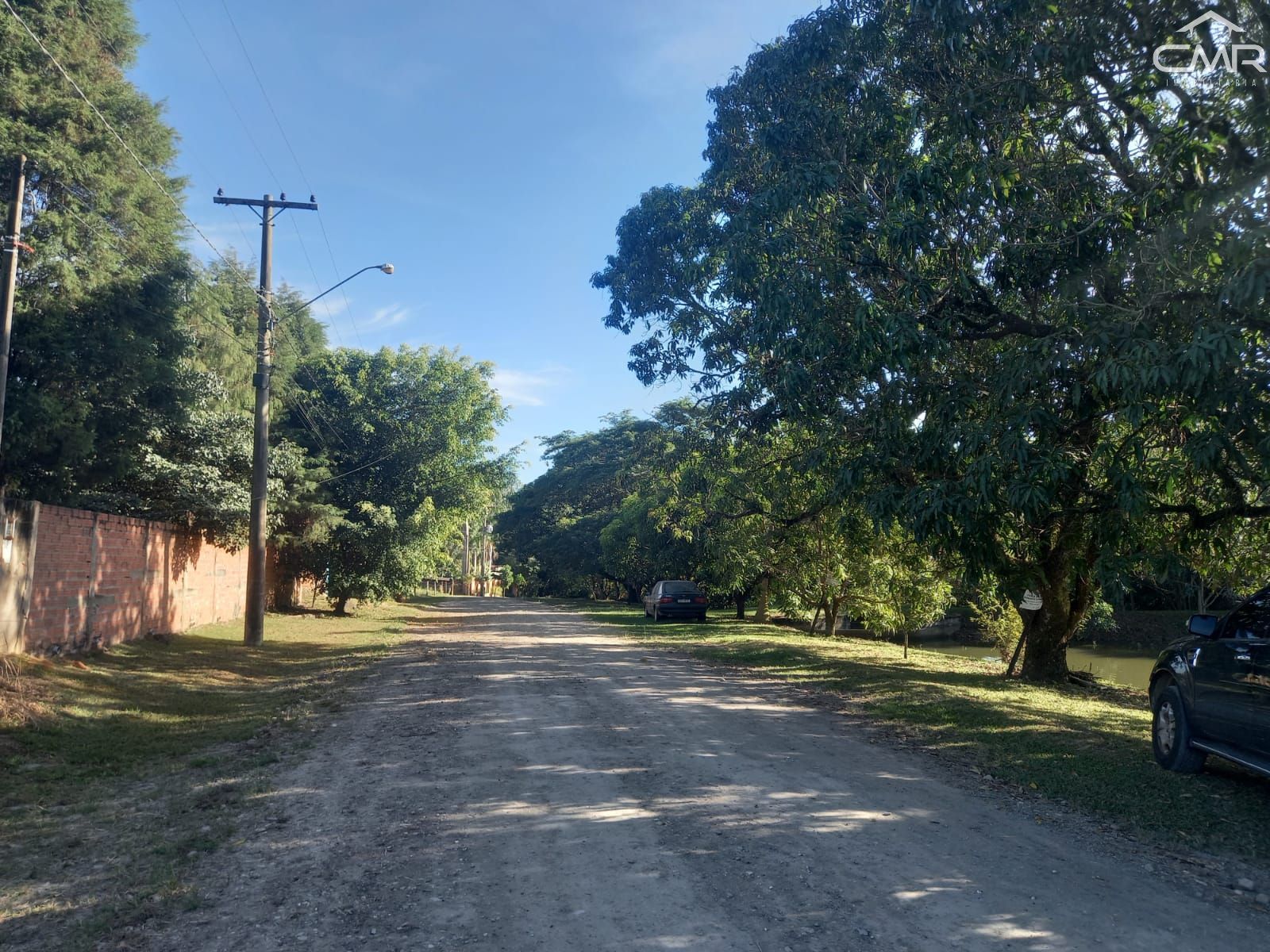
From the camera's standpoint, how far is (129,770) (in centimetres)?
802

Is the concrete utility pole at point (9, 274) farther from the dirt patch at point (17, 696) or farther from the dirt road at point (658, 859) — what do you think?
the dirt road at point (658, 859)

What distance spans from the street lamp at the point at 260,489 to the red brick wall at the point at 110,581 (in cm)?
148

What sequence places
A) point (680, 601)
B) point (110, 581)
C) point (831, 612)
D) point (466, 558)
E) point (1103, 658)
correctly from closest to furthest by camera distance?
point (110, 581), point (831, 612), point (680, 601), point (1103, 658), point (466, 558)

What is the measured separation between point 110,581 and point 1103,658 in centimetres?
3157

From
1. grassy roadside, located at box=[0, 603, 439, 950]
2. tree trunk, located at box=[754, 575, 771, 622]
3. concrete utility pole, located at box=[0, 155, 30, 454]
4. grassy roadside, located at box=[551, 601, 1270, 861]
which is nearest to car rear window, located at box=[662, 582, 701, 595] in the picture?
tree trunk, located at box=[754, 575, 771, 622]

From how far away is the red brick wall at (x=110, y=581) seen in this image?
40.8 ft

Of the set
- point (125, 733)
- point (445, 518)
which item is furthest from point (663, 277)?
point (445, 518)

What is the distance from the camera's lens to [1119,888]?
201 inches

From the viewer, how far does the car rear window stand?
103ft

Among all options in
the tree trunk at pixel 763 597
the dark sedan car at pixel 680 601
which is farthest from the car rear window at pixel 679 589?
the tree trunk at pixel 763 597

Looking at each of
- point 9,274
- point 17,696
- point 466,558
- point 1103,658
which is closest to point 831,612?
point 1103,658

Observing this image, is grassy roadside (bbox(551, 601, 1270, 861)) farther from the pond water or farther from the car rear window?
the car rear window

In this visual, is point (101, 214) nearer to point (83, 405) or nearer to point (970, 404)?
point (83, 405)

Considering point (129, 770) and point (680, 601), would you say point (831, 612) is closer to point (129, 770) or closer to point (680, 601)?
point (680, 601)
